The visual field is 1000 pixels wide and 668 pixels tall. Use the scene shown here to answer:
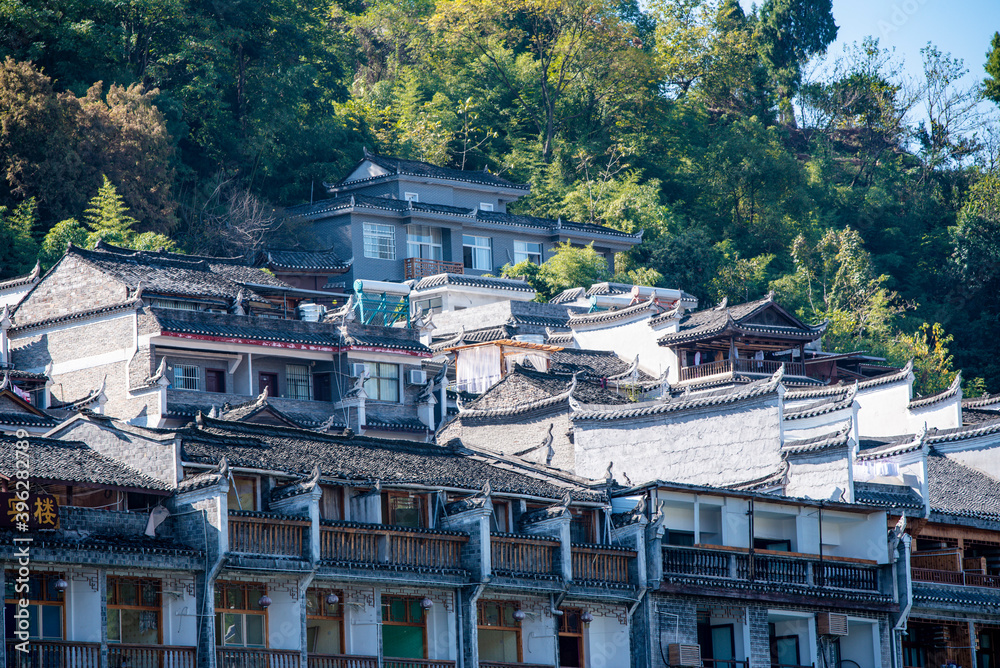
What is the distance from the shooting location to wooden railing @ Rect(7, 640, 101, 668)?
25.2 m

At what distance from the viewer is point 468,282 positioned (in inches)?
2721

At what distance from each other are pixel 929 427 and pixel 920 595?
15420mm

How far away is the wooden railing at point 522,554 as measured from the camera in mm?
32116

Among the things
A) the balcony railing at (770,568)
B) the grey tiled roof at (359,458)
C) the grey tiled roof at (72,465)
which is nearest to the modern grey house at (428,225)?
the grey tiled roof at (359,458)

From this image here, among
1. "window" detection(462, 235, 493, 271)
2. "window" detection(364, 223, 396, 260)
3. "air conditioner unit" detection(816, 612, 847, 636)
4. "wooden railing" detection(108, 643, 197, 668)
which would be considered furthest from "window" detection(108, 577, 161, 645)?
"window" detection(462, 235, 493, 271)

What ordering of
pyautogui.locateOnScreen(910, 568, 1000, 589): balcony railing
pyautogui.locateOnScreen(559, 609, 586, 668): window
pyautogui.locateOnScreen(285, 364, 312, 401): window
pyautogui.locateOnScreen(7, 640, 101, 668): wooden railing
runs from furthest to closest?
pyautogui.locateOnScreen(285, 364, 312, 401): window
pyautogui.locateOnScreen(910, 568, 1000, 589): balcony railing
pyautogui.locateOnScreen(559, 609, 586, 668): window
pyautogui.locateOnScreen(7, 640, 101, 668): wooden railing

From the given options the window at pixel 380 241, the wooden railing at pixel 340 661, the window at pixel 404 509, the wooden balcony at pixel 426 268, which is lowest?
the wooden railing at pixel 340 661

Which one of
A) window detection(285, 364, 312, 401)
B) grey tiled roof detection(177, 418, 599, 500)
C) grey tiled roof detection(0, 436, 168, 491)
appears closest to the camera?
grey tiled roof detection(0, 436, 168, 491)

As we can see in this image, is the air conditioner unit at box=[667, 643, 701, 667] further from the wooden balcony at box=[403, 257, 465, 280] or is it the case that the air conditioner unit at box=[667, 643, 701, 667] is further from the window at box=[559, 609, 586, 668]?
the wooden balcony at box=[403, 257, 465, 280]

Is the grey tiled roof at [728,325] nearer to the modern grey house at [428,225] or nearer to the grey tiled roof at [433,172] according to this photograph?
the modern grey house at [428,225]

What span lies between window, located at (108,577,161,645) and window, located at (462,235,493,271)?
49539 millimetres

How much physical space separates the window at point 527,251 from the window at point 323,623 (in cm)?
4921

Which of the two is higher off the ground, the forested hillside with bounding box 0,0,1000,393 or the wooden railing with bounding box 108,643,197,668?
the forested hillside with bounding box 0,0,1000,393

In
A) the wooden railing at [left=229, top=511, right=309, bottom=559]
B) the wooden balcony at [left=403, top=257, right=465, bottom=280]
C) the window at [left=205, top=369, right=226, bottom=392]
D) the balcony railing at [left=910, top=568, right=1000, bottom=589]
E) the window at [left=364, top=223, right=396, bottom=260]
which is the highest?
the window at [left=364, top=223, right=396, bottom=260]
